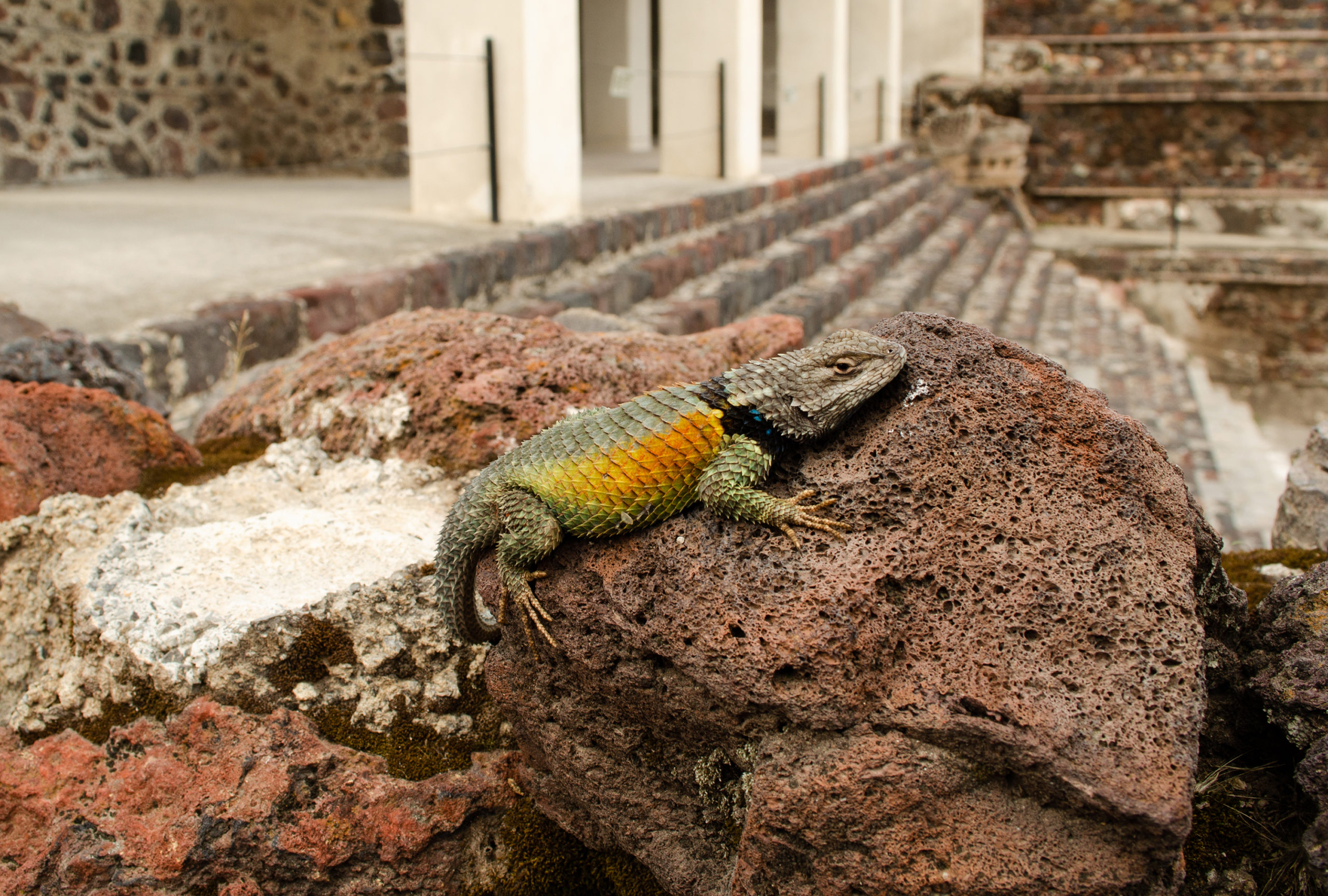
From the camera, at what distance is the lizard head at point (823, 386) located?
1741 millimetres

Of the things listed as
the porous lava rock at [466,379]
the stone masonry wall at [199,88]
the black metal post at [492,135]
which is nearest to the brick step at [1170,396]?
the porous lava rock at [466,379]

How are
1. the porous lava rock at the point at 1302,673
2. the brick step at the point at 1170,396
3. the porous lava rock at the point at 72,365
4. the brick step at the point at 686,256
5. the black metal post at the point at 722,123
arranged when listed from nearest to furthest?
the porous lava rock at the point at 1302,673, the porous lava rock at the point at 72,365, the brick step at the point at 686,256, the brick step at the point at 1170,396, the black metal post at the point at 722,123

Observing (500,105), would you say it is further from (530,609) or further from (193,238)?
(530,609)

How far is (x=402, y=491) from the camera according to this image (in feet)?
8.11

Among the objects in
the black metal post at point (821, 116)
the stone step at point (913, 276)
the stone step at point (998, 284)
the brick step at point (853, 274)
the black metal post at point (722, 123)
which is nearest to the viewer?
the brick step at point (853, 274)

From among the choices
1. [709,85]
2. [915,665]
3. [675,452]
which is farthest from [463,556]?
[709,85]

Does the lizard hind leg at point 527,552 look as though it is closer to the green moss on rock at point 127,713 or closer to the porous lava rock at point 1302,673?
the green moss on rock at point 127,713

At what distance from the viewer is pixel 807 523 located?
64.6 inches

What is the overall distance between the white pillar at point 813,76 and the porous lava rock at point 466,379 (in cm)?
874

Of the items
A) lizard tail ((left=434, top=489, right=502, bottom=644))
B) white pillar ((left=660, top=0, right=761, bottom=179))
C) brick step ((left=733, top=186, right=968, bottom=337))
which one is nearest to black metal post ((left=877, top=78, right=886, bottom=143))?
brick step ((left=733, top=186, right=968, bottom=337))

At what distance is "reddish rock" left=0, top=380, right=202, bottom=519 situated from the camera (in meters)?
2.38

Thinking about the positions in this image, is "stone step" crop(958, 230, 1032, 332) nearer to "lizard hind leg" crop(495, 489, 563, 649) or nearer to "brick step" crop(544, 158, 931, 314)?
"brick step" crop(544, 158, 931, 314)

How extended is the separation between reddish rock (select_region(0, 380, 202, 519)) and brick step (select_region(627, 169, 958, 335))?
8.00ft

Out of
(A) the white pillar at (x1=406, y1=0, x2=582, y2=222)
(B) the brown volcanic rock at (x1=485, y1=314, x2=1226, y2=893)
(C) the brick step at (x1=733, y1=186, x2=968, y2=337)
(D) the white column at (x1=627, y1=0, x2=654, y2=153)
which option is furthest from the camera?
(D) the white column at (x1=627, y1=0, x2=654, y2=153)
